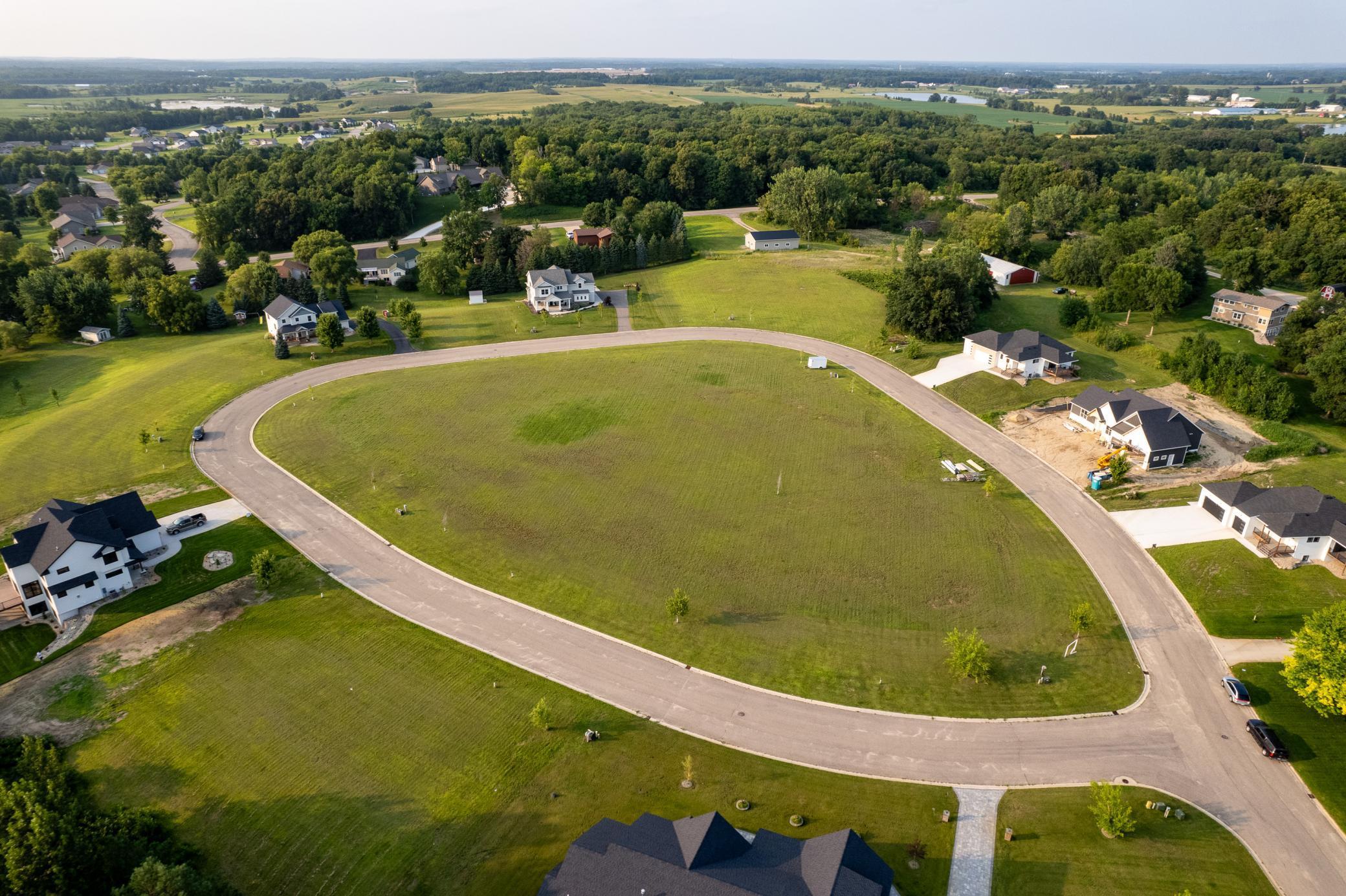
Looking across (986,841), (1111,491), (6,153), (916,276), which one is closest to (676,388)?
(916,276)

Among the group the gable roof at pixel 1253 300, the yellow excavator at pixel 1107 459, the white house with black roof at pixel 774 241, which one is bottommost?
the yellow excavator at pixel 1107 459

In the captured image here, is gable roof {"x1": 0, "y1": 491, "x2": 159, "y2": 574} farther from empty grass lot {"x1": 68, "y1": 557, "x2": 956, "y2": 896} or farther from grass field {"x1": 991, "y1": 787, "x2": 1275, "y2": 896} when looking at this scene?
grass field {"x1": 991, "y1": 787, "x2": 1275, "y2": 896}

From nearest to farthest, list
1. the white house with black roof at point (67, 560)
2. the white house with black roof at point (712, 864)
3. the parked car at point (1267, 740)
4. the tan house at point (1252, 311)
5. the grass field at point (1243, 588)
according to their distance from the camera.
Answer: the white house with black roof at point (712, 864), the parked car at point (1267, 740), the grass field at point (1243, 588), the white house with black roof at point (67, 560), the tan house at point (1252, 311)

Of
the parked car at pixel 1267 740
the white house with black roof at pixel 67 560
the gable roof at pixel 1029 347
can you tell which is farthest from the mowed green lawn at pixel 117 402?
the parked car at pixel 1267 740

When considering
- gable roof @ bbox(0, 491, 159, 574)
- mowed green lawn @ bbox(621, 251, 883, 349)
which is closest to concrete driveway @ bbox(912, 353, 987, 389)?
mowed green lawn @ bbox(621, 251, 883, 349)

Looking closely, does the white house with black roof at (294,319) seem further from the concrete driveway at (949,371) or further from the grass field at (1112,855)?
the grass field at (1112,855)

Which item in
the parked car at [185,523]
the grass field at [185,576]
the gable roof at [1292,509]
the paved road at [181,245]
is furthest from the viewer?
the paved road at [181,245]

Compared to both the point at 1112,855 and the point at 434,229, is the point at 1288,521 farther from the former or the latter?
the point at 434,229
